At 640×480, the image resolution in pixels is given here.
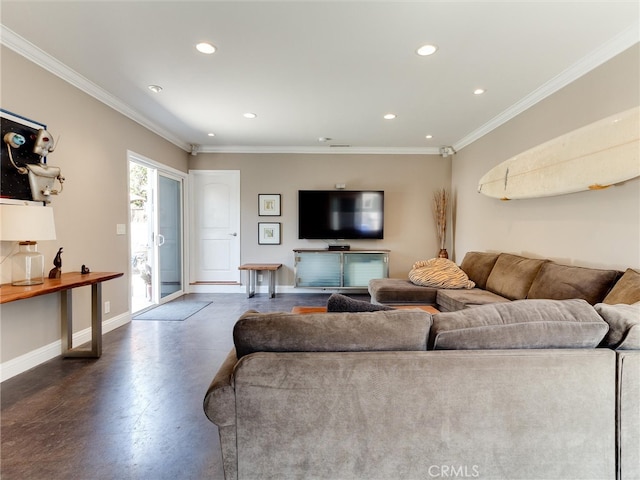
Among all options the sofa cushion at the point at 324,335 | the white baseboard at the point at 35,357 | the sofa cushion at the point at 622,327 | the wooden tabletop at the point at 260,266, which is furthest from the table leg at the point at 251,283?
the sofa cushion at the point at 622,327

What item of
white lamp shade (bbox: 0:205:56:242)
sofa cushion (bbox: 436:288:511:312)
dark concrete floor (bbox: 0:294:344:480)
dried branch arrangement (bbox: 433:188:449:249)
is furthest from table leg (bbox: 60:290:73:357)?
dried branch arrangement (bbox: 433:188:449:249)

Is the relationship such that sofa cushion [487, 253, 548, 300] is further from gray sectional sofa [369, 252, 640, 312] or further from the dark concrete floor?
the dark concrete floor

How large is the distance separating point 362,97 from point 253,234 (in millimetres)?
3060

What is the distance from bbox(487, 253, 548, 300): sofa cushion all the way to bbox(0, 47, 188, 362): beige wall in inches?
167

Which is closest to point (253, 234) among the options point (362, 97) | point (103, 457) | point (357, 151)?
point (357, 151)

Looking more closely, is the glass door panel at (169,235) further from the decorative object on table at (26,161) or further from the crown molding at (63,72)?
the decorative object on table at (26,161)

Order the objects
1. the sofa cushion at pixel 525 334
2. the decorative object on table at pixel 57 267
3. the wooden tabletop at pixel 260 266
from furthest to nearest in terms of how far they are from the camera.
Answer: the wooden tabletop at pixel 260 266 < the decorative object on table at pixel 57 267 < the sofa cushion at pixel 525 334

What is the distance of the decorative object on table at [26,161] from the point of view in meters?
2.22

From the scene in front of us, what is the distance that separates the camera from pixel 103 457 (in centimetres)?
149

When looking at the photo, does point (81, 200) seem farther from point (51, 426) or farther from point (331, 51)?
point (331, 51)

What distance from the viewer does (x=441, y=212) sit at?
5.19 m

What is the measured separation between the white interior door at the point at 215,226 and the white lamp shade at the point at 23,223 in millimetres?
3160

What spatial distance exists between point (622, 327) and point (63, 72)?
4.20 meters

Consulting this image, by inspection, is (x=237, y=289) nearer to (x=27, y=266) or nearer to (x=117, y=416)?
(x=27, y=266)
